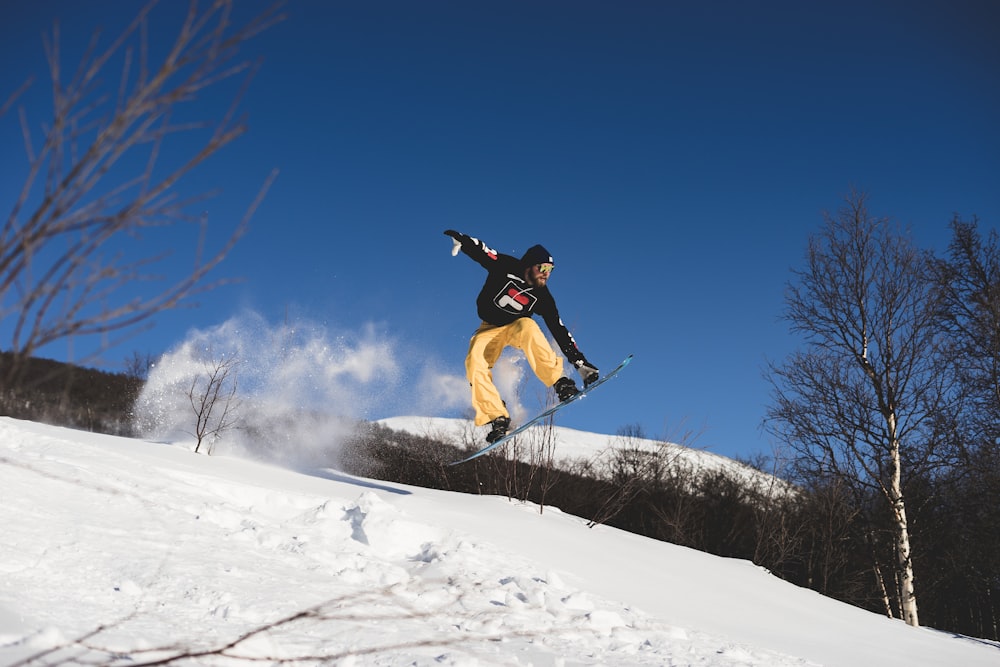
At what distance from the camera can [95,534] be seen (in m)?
3.09

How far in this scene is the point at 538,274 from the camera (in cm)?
462

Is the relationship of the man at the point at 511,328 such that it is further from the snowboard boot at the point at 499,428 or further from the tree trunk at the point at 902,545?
the tree trunk at the point at 902,545

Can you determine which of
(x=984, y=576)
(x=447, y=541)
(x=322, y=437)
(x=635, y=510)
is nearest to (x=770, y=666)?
(x=447, y=541)

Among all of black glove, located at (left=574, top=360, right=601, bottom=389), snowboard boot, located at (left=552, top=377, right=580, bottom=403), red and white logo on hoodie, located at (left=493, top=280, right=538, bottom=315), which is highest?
red and white logo on hoodie, located at (left=493, top=280, right=538, bottom=315)

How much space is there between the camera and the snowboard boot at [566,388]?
16.9ft

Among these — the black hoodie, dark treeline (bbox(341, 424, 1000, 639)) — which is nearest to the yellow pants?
the black hoodie

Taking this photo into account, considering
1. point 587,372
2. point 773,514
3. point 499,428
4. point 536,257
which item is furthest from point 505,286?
point 773,514

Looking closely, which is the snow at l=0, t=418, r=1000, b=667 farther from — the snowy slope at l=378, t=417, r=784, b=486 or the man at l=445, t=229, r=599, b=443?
the snowy slope at l=378, t=417, r=784, b=486

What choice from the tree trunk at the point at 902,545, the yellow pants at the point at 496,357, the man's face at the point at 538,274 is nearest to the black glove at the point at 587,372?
the yellow pants at the point at 496,357

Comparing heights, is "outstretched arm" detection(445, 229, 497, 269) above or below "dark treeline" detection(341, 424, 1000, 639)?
above

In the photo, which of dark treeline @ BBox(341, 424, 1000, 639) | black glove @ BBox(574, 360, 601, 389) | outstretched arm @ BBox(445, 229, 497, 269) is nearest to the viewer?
outstretched arm @ BBox(445, 229, 497, 269)

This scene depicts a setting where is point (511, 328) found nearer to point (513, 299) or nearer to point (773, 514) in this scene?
point (513, 299)

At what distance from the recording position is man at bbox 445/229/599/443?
4645 mm

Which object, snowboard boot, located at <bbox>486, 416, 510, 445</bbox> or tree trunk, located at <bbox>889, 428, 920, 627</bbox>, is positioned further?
tree trunk, located at <bbox>889, 428, 920, 627</bbox>
